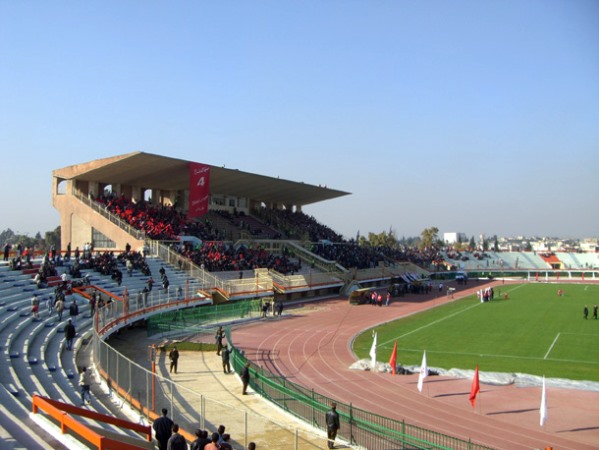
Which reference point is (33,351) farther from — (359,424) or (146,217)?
(146,217)

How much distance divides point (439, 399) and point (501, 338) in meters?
13.1

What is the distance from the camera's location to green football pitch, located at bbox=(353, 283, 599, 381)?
24016 mm

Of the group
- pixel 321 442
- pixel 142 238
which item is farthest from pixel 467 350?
pixel 142 238

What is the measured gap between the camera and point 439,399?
18.9 metres

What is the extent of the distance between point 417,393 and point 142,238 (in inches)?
1080

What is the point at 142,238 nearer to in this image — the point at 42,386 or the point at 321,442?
the point at 42,386

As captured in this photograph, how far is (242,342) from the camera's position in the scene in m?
28.7

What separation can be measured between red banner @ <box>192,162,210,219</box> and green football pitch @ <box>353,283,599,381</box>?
20113 mm

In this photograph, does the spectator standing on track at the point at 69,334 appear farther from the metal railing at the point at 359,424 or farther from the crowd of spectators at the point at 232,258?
the crowd of spectators at the point at 232,258

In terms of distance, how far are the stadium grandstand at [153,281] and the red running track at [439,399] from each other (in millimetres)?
1982

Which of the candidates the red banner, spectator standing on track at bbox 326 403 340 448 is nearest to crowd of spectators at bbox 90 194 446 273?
the red banner

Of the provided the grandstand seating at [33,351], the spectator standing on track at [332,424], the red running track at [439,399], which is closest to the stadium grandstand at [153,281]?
the grandstand seating at [33,351]

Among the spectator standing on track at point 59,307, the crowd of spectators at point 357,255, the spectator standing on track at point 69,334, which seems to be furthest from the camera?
the crowd of spectators at point 357,255

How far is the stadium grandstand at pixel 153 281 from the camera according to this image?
517 inches
